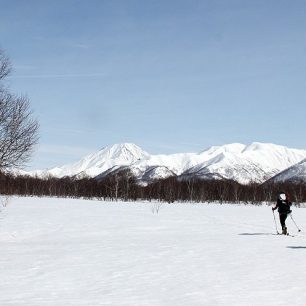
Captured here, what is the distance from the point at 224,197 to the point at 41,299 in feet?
346

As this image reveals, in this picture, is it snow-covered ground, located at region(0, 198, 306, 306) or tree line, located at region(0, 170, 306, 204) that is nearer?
snow-covered ground, located at region(0, 198, 306, 306)

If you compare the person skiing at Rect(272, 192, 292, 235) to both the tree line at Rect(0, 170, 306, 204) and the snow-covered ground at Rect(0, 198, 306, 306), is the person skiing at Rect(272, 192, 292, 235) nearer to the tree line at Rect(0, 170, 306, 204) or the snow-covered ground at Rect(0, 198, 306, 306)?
the snow-covered ground at Rect(0, 198, 306, 306)

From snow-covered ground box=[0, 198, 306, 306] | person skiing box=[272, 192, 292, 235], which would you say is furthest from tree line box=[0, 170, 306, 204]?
snow-covered ground box=[0, 198, 306, 306]

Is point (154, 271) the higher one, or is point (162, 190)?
point (162, 190)

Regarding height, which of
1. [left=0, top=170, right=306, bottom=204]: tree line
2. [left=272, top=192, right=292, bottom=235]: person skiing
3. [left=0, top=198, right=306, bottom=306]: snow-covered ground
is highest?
[left=0, top=170, right=306, bottom=204]: tree line

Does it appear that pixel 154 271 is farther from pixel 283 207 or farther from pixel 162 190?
pixel 162 190

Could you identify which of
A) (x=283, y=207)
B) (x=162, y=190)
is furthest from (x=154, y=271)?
(x=162, y=190)

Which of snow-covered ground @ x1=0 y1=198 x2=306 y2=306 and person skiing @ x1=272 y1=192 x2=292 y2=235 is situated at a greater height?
person skiing @ x1=272 y1=192 x2=292 y2=235

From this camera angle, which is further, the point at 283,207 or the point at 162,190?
the point at 162,190

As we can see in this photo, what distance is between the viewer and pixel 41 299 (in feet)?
29.3

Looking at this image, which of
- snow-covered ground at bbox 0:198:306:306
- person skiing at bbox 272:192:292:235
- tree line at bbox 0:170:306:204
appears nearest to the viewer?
snow-covered ground at bbox 0:198:306:306

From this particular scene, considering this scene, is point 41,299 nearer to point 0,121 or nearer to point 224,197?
point 0,121

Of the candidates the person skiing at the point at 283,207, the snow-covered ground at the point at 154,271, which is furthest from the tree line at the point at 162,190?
the snow-covered ground at the point at 154,271

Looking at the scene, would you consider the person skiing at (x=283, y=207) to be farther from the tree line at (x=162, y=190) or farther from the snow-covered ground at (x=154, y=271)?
the tree line at (x=162, y=190)
